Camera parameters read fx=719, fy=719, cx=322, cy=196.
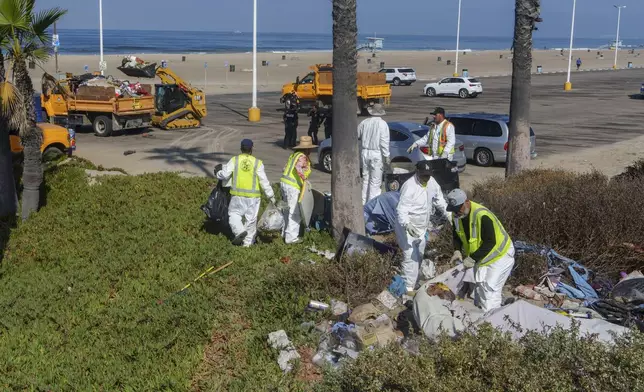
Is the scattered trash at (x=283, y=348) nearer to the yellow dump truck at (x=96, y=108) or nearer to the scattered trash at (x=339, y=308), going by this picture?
the scattered trash at (x=339, y=308)

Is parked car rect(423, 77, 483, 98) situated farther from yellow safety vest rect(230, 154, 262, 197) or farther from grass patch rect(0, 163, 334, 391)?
yellow safety vest rect(230, 154, 262, 197)

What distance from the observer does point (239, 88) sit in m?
50.2

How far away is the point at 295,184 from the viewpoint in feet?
36.9

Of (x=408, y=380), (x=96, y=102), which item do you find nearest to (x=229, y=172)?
(x=408, y=380)

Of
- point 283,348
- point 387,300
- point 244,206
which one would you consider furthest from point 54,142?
point 283,348

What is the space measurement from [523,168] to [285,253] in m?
6.87

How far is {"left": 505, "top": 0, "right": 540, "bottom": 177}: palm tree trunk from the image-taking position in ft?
50.2

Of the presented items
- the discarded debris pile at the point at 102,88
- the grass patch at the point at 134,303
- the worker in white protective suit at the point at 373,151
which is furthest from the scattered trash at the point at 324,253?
the discarded debris pile at the point at 102,88

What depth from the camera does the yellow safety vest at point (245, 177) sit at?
35.8ft

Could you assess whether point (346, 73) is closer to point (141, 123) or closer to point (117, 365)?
point (117, 365)

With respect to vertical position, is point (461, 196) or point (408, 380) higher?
point (461, 196)

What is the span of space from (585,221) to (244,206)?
498 centimetres

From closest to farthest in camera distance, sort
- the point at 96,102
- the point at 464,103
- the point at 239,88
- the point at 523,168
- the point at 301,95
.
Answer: the point at 523,168, the point at 96,102, the point at 301,95, the point at 464,103, the point at 239,88

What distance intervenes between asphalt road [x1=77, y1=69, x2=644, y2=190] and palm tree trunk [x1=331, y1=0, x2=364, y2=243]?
18.4 ft
